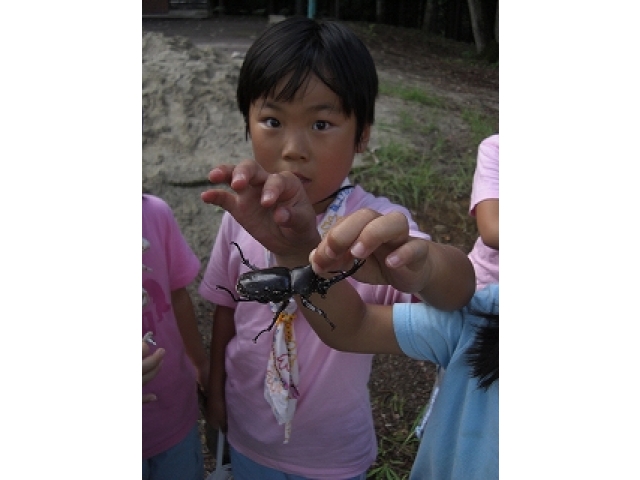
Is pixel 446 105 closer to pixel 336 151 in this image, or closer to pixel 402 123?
pixel 402 123

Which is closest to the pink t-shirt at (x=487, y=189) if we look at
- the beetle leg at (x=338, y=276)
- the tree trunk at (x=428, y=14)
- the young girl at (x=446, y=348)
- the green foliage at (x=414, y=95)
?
the young girl at (x=446, y=348)

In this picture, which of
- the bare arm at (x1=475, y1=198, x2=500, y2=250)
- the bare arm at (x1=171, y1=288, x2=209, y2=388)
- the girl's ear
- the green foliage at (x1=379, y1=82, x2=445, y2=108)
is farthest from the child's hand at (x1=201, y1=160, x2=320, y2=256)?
the green foliage at (x1=379, y1=82, x2=445, y2=108)

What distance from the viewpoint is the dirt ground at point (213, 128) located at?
7.97 ft

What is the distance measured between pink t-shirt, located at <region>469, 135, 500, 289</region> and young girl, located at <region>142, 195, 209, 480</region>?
684 mm

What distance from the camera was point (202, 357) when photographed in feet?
5.00

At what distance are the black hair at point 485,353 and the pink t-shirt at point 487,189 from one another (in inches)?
22.8

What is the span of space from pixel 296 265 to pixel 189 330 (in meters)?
0.68

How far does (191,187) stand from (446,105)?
1.85m

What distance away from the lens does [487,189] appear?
151 cm

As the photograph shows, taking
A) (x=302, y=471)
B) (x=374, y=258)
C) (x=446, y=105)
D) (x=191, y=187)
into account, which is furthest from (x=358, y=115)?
(x=446, y=105)

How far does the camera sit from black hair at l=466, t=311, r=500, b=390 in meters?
0.91

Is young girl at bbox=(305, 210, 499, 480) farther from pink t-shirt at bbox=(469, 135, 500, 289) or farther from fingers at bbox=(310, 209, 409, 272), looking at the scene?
pink t-shirt at bbox=(469, 135, 500, 289)

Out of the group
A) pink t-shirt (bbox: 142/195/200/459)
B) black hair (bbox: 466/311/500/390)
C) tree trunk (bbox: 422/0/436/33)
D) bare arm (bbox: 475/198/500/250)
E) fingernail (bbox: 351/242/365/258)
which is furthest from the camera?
tree trunk (bbox: 422/0/436/33)

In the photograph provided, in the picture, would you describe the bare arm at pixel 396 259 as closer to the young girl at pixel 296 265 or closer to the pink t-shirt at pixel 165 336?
the young girl at pixel 296 265
